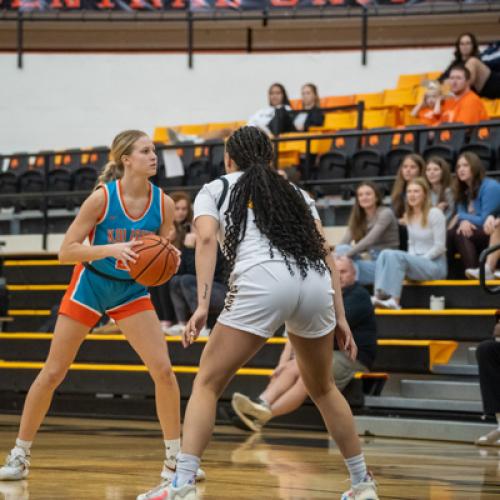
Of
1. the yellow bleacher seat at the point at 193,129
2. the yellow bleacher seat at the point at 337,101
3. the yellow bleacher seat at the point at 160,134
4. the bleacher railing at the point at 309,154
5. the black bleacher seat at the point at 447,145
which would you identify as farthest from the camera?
the yellow bleacher seat at the point at 193,129

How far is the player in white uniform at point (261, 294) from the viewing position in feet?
11.2

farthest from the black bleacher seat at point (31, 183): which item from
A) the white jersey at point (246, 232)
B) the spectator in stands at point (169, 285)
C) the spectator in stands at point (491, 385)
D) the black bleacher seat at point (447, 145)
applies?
the white jersey at point (246, 232)

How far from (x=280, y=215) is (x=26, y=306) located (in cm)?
727

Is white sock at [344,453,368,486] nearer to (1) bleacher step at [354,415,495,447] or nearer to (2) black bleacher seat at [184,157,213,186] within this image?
(1) bleacher step at [354,415,495,447]

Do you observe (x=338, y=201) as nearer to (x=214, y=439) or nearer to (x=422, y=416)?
(x=422, y=416)

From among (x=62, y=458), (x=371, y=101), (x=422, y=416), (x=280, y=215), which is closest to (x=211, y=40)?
(x=371, y=101)

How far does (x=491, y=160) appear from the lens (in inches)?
374

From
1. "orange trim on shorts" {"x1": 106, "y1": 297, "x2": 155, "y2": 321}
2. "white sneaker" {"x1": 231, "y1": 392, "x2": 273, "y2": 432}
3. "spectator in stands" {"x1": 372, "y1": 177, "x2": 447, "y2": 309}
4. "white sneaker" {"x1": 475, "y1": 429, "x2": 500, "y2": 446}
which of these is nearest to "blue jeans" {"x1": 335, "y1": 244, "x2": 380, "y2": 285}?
"spectator in stands" {"x1": 372, "y1": 177, "x2": 447, "y2": 309}

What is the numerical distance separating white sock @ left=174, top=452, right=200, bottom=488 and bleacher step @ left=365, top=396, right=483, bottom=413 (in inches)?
150

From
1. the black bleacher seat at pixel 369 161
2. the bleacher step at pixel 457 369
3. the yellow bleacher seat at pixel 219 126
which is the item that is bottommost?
the bleacher step at pixel 457 369

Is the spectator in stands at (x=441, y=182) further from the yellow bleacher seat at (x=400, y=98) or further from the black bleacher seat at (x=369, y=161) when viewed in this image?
the yellow bleacher seat at (x=400, y=98)

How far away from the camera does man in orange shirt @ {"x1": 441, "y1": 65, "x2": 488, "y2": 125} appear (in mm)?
10148

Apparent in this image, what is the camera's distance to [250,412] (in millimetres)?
6887

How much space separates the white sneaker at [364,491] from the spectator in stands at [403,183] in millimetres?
5032
